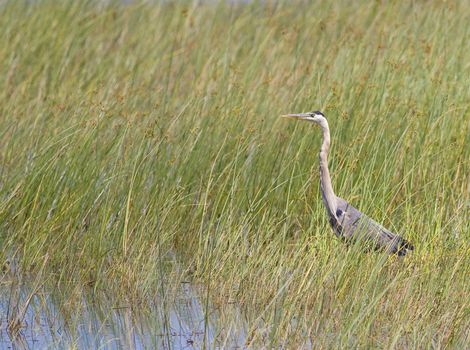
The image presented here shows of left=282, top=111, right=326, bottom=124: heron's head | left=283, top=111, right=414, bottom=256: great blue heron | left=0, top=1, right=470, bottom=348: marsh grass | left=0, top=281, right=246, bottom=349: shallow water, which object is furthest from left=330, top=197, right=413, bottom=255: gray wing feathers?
left=0, top=281, right=246, bottom=349: shallow water

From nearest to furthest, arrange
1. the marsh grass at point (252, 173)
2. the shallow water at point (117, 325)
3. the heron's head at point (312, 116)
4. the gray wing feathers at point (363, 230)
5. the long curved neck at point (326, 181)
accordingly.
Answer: the shallow water at point (117, 325) < the marsh grass at point (252, 173) < the gray wing feathers at point (363, 230) < the long curved neck at point (326, 181) < the heron's head at point (312, 116)

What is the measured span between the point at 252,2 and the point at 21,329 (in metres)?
6.19

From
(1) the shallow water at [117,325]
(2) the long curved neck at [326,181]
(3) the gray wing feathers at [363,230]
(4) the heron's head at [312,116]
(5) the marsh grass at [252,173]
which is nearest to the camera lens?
(1) the shallow water at [117,325]

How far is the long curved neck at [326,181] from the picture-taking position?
20.5ft

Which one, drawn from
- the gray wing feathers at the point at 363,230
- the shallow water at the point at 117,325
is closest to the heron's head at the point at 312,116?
the gray wing feathers at the point at 363,230

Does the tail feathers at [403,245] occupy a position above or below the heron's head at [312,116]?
below

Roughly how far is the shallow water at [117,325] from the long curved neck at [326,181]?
1021 mm

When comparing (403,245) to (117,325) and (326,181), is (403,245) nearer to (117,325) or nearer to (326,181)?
(326,181)

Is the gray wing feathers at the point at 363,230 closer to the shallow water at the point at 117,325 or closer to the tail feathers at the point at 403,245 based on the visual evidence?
the tail feathers at the point at 403,245

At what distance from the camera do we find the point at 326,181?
6285mm

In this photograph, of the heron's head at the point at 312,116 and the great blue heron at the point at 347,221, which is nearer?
the great blue heron at the point at 347,221

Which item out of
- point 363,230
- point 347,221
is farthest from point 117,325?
point 347,221

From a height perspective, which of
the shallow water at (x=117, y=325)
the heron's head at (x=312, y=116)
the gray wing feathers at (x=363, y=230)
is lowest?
the shallow water at (x=117, y=325)

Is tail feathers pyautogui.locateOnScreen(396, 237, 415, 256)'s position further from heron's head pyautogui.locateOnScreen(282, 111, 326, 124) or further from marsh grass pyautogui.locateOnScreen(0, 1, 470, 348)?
heron's head pyautogui.locateOnScreen(282, 111, 326, 124)
